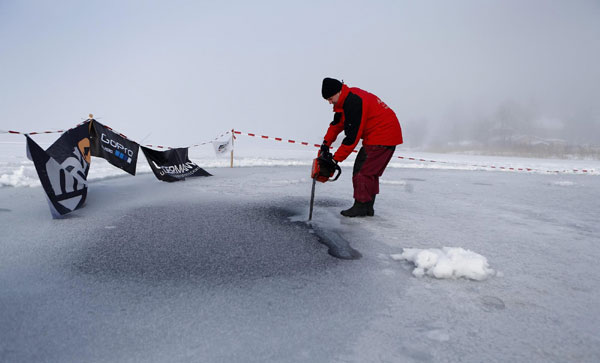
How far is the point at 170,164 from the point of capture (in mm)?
7148

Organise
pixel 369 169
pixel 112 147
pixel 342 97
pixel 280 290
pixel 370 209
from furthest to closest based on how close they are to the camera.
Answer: pixel 112 147 < pixel 370 209 < pixel 369 169 < pixel 342 97 < pixel 280 290

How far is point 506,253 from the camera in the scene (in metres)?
3.05

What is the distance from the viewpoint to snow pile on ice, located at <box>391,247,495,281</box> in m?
2.40

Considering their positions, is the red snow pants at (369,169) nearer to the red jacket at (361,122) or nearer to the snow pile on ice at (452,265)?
the red jacket at (361,122)

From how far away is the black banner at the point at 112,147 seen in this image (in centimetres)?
529

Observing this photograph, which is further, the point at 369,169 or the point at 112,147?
the point at 112,147

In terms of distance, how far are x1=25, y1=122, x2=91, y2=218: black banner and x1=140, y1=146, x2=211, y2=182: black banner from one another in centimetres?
165

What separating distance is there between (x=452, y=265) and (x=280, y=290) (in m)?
1.27

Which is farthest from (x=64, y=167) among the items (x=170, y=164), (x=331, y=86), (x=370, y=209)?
(x=370, y=209)

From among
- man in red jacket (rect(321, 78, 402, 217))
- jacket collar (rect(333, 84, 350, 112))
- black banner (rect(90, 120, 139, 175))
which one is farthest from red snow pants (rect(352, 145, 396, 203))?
black banner (rect(90, 120, 139, 175))

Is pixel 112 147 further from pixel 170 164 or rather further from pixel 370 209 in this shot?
pixel 370 209

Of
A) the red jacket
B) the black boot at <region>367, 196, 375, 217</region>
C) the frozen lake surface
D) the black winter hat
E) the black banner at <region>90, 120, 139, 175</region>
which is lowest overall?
the frozen lake surface

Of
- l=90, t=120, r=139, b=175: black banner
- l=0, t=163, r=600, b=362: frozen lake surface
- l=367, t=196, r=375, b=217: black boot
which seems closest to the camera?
l=0, t=163, r=600, b=362: frozen lake surface

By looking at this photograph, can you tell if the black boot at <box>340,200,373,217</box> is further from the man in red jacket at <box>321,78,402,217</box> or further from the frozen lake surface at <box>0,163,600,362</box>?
the frozen lake surface at <box>0,163,600,362</box>
